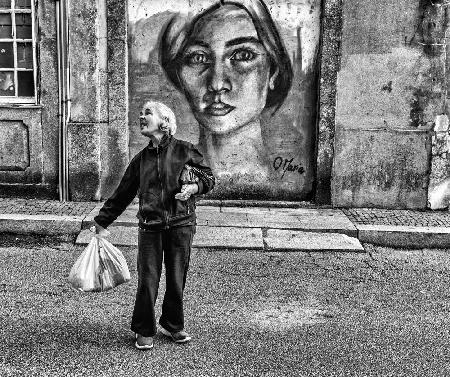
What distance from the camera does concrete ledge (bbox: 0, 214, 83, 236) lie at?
8203 millimetres

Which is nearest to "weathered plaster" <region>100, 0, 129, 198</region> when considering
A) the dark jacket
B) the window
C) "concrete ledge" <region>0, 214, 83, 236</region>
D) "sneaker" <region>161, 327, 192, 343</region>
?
the window

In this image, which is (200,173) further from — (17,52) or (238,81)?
(17,52)

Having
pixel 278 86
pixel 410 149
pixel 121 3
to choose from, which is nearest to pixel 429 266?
pixel 410 149

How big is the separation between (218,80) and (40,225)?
324 centimetres

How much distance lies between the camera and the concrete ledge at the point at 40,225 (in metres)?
8.20

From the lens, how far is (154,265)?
4797 mm

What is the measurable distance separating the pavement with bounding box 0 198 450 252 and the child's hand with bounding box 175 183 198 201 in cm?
307

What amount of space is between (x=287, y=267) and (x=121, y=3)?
4.60m

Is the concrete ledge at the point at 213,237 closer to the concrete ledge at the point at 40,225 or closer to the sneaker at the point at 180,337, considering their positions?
the concrete ledge at the point at 40,225

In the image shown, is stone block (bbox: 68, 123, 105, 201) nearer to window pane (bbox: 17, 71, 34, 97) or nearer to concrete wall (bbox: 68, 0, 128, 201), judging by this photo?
concrete wall (bbox: 68, 0, 128, 201)

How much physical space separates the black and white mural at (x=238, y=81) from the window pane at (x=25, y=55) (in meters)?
1.53

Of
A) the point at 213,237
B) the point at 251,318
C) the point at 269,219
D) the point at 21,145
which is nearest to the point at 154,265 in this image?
the point at 251,318

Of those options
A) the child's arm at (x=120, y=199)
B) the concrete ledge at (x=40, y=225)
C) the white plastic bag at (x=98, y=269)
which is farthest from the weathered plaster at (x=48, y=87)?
the white plastic bag at (x=98, y=269)

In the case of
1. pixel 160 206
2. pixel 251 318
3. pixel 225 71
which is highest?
pixel 225 71
